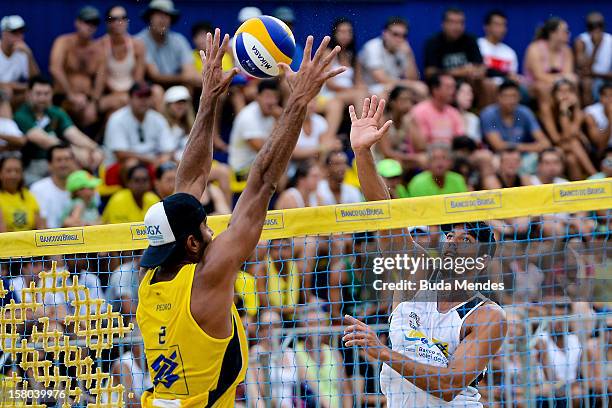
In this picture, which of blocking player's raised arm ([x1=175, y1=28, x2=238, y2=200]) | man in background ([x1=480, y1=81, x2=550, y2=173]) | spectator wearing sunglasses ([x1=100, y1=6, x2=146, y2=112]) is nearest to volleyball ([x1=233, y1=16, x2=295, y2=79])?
blocking player's raised arm ([x1=175, y1=28, x2=238, y2=200])

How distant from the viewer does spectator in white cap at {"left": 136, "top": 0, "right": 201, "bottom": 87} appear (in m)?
13.0

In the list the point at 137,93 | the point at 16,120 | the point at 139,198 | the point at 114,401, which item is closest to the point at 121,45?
the point at 137,93

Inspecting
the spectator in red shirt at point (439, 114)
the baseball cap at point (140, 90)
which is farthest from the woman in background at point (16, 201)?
the spectator in red shirt at point (439, 114)

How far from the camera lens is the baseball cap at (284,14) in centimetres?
1328

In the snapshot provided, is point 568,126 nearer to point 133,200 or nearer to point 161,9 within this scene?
point 161,9

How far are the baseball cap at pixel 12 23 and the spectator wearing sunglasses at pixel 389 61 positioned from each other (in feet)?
14.2

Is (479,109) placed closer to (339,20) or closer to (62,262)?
(339,20)

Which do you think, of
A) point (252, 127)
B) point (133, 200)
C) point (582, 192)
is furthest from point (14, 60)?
point (582, 192)

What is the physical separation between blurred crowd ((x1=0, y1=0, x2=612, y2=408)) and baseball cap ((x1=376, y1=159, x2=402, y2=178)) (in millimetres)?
22

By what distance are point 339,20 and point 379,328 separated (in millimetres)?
6177

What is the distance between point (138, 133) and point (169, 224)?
6771mm

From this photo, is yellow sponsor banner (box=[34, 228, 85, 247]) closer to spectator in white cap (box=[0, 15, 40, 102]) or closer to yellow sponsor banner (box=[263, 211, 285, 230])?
yellow sponsor banner (box=[263, 211, 285, 230])

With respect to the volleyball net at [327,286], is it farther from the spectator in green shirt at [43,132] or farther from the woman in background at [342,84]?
the woman in background at [342,84]

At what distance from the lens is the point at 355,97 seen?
13.2m
